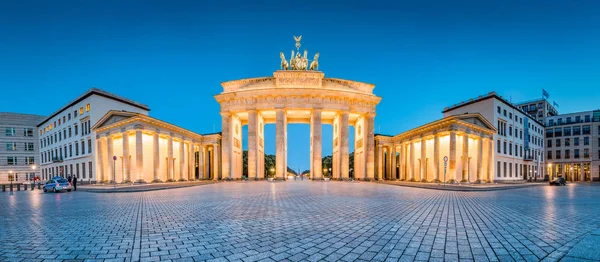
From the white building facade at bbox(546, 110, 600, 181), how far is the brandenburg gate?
50357mm

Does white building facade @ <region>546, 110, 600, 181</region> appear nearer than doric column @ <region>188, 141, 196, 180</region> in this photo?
No

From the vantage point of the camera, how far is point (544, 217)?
7934 millimetres

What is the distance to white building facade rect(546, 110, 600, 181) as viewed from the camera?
56500mm

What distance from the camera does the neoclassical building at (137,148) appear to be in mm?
33469

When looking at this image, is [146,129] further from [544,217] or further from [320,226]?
[544,217]

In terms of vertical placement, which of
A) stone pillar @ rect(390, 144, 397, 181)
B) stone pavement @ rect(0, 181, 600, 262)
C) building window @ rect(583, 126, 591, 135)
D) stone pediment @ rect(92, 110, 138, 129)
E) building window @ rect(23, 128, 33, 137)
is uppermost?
stone pediment @ rect(92, 110, 138, 129)

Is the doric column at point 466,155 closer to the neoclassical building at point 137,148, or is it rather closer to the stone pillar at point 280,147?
the stone pillar at point 280,147

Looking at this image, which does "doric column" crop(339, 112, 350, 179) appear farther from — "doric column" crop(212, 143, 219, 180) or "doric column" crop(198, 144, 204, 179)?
"doric column" crop(198, 144, 204, 179)

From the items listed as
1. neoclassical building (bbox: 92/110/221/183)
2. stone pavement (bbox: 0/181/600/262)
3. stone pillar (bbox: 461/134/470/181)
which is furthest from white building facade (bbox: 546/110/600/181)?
neoclassical building (bbox: 92/110/221/183)

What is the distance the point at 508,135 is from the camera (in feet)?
148

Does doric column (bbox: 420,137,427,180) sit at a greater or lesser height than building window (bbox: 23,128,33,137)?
lesser

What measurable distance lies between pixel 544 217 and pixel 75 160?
58.8m

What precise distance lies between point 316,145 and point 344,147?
4.87 metres

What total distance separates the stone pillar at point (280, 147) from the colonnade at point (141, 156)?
13555 millimetres
